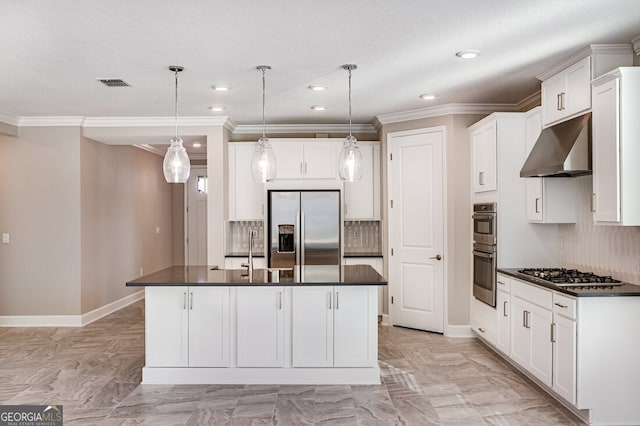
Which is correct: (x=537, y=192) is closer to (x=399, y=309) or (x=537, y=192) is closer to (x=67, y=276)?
(x=399, y=309)

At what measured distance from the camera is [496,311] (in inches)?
176

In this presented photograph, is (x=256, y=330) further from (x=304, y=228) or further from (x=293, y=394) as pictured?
(x=304, y=228)

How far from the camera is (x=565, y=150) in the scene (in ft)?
11.6

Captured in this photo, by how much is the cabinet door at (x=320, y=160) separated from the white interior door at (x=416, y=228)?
2.45 feet

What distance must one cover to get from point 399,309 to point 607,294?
2.99 m

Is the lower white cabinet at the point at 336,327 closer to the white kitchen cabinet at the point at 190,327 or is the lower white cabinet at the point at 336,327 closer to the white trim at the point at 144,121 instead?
the white kitchen cabinet at the point at 190,327

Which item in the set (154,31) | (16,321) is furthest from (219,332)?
(16,321)

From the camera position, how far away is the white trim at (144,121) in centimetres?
598

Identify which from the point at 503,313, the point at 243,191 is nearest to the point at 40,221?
the point at 243,191

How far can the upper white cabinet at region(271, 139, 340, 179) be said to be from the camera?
6.28 metres

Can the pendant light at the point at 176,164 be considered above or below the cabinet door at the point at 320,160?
below

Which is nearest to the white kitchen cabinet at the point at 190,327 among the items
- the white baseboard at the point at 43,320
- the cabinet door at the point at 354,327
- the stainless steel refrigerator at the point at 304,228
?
the cabinet door at the point at 354,327

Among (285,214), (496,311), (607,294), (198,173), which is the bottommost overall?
(496,311)

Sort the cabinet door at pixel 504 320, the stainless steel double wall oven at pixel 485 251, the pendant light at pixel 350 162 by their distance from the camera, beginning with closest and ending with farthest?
the pendant light at pixel 350 162, the cabinet door at pixel 504 320, the stainless steel double wall oven at pixel 485 251
